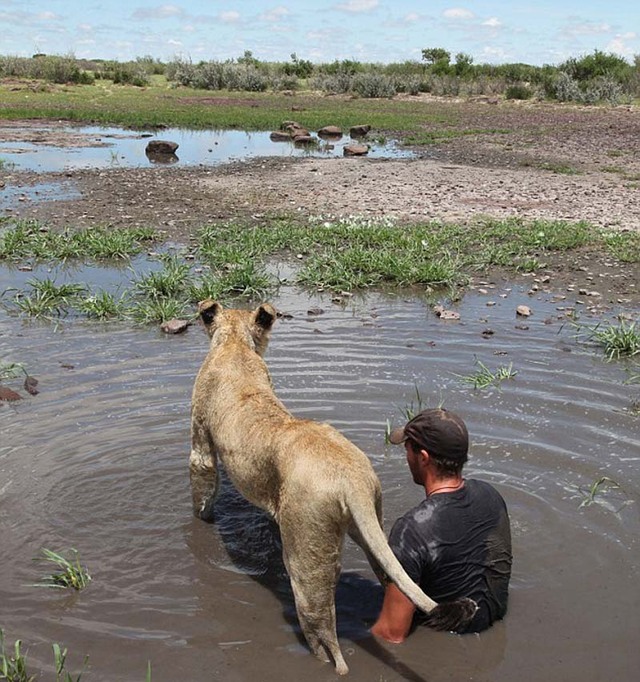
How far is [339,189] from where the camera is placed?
1709 centimetres

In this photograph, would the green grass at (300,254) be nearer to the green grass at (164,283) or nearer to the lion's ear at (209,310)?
the green grass at (164,283)

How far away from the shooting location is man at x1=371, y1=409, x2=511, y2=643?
163 inches

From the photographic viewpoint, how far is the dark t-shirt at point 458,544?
4.16 metres

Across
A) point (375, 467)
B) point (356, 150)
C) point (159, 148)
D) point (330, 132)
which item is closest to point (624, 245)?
point (375, 467)

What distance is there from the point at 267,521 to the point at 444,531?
6.13 feet

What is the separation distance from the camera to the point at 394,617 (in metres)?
4.24

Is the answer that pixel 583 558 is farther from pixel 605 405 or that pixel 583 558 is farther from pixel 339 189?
pixel 339 189

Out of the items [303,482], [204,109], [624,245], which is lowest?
[624,245]

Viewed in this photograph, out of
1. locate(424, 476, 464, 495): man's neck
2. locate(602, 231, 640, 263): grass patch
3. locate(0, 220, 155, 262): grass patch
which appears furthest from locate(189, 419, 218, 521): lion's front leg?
locate(602, 231, 640, 263): grass patch

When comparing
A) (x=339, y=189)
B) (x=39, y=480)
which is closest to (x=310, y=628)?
(x=39, y=480)

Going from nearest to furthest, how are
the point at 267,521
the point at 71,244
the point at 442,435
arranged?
1. the point at 442,435
2. the point at 267,521
3. the point at 71,244

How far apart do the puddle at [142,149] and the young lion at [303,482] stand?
16.8m

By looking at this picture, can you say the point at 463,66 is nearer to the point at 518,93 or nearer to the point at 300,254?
the point at 518,93

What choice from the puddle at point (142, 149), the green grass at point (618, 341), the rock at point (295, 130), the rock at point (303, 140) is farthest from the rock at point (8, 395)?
the rock at point (295, 130)
